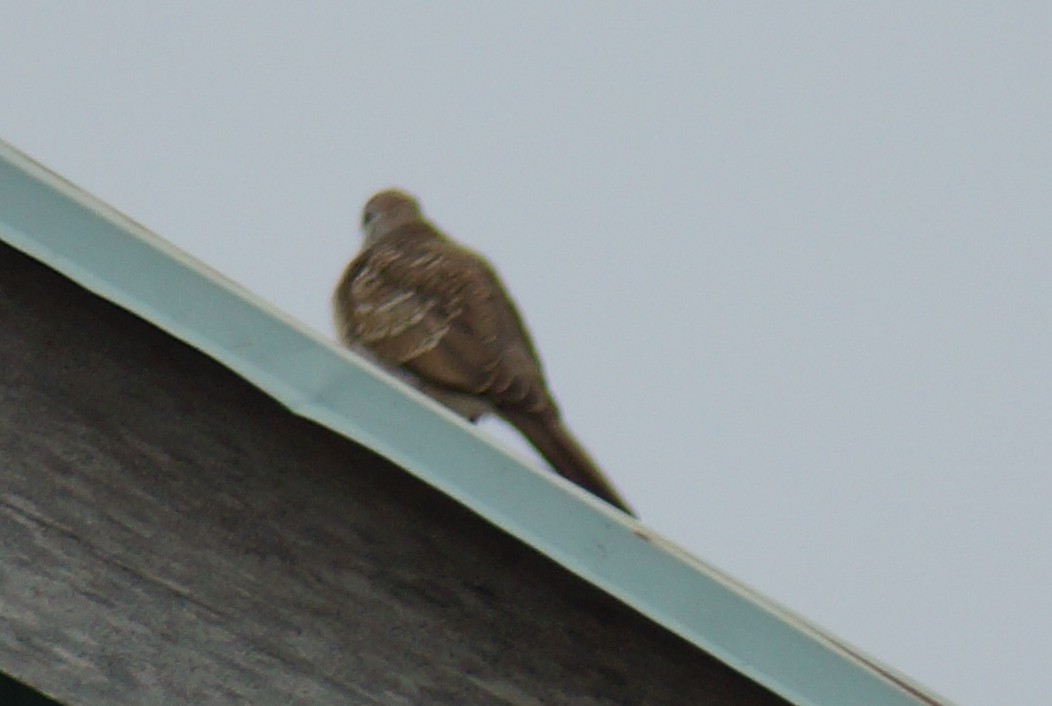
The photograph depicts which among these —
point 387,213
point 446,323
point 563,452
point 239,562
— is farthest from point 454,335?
point 239,562

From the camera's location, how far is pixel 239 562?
5.02 ft

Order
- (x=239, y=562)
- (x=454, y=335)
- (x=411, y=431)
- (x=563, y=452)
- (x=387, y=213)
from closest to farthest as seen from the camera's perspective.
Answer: (x=411, y=431) < (x=239, y=562) < (x=563, y=452) < (x=454, y=335) < (x=387, y=213)

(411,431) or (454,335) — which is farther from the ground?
(411,431)

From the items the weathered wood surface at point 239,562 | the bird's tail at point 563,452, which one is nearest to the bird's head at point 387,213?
the bird's tail at point 563,452

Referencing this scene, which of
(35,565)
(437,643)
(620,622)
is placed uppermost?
(620,622)

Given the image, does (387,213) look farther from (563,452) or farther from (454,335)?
(563,452)

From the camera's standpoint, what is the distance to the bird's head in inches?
216

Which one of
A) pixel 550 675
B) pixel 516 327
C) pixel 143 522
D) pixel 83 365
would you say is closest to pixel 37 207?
pixel 83 365

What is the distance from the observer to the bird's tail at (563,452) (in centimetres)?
318

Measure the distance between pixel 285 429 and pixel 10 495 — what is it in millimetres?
250

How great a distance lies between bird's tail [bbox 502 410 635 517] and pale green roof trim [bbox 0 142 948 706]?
1327mm

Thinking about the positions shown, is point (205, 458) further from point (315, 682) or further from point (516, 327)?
Answer: point (516, 327)

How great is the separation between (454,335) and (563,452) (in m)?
0.58

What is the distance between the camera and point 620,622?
1.58 m
